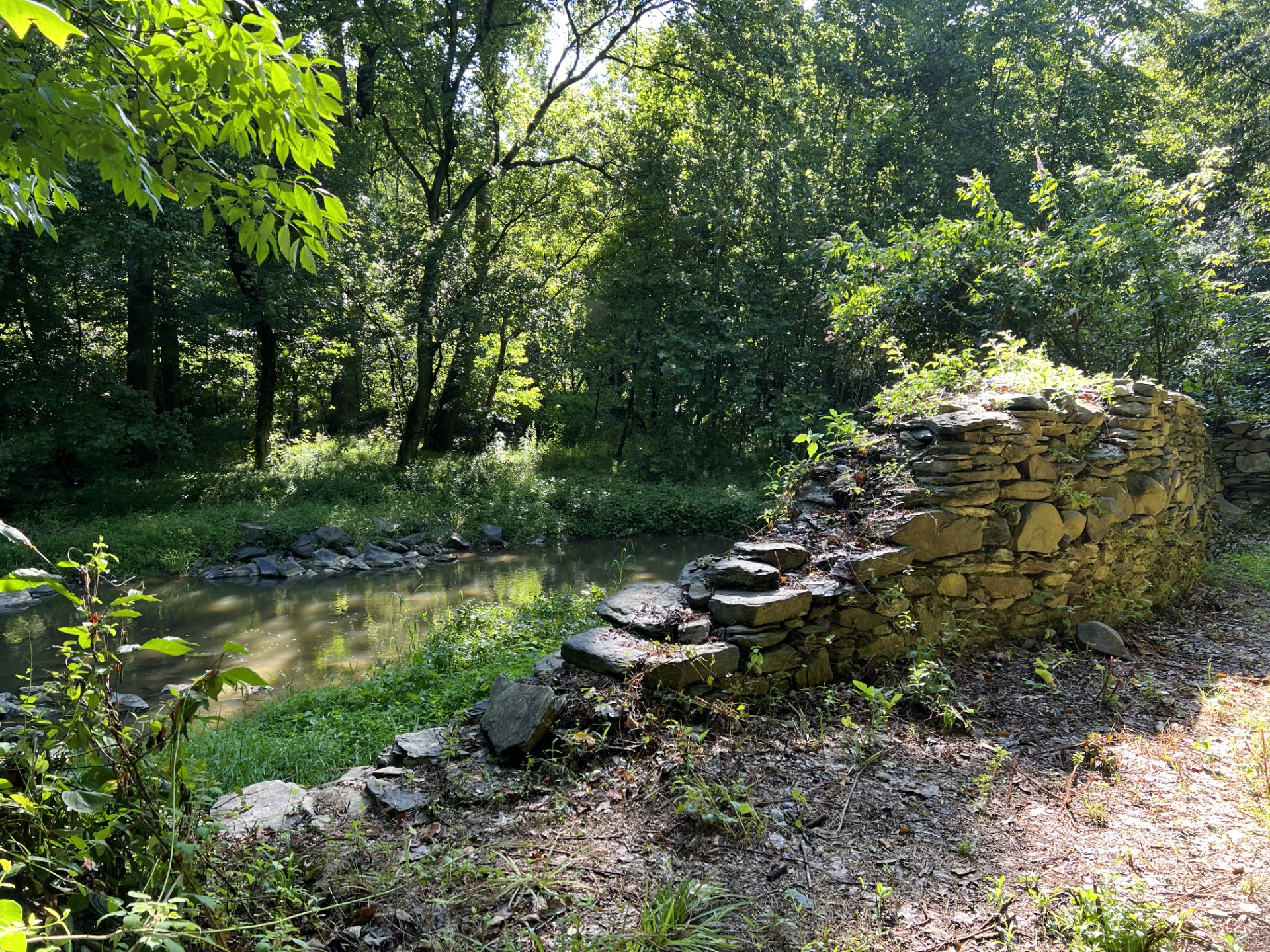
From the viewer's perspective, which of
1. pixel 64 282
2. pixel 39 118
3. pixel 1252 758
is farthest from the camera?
pixel 64 282

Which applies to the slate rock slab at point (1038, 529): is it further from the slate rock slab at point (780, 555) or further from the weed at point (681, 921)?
the weed at point (681, 921)

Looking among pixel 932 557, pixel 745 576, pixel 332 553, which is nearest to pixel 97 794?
pixel 745 576

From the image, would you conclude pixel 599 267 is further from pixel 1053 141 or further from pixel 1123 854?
pixel 1123 854

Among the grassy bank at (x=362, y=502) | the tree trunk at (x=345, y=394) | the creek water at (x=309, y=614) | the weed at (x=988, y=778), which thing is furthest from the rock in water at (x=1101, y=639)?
the tree trunk at (x=345, y=394)

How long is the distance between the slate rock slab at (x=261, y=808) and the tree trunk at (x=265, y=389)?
35.4 feet

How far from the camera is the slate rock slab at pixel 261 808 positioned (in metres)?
2.28

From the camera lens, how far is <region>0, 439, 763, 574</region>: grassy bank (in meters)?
9.57

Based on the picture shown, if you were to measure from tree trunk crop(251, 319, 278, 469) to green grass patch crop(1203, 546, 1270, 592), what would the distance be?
42.9 feet

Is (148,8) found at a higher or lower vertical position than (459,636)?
higher

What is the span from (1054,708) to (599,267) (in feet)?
47.3

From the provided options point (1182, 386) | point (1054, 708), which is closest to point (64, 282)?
point (1054, 708)

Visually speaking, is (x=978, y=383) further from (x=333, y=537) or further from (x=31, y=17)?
(x=333, y=537)

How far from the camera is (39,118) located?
70.1 inches

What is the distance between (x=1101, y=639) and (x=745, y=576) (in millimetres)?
2533
